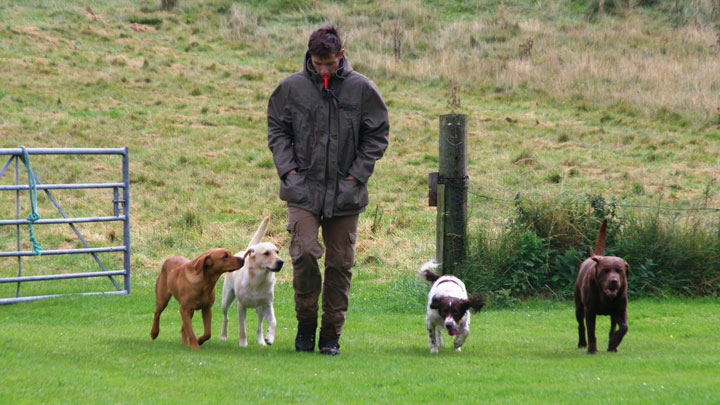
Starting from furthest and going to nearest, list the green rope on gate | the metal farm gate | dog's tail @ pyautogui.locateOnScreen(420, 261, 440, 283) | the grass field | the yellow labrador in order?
1. the metal farm gate
2. the green rope on gate
3. dog's tail @ pyautogui.locateOnScreen(420, 261, 440, 283)
4. the yellow labrador
5. the grass field

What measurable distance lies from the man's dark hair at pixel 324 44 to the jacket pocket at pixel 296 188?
3.56 ft

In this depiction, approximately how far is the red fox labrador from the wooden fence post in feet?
12.2

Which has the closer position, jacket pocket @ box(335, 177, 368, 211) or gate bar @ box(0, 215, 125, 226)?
jacket pocket @ box(335, 177, 368, 211)

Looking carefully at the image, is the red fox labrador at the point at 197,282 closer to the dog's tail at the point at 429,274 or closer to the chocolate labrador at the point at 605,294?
the dog's tail at the point at 429,274

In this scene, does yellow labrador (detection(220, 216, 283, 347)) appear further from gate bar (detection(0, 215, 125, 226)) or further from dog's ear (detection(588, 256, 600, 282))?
gate bar (detection(0, 215, 125, 226))

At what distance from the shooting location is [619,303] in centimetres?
789

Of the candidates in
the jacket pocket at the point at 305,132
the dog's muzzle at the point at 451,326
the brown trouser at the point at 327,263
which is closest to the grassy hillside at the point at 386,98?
the dog's muzzle at the point at 451,326

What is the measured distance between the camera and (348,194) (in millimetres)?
7516

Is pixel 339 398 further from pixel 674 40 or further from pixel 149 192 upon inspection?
pixel 674 40

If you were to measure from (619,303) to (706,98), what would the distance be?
710 inches

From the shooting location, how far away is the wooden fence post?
10625mm

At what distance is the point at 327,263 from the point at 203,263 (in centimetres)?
114

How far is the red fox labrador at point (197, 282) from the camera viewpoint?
7.83m

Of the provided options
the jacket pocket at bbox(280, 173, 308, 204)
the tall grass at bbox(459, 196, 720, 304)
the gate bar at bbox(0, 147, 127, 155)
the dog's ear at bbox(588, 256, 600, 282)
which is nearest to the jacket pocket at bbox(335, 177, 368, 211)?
the jacket pocket at bbox(280, 173, 308, 204)
